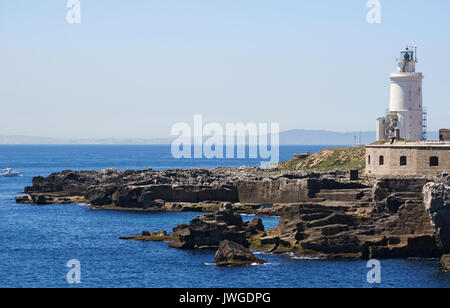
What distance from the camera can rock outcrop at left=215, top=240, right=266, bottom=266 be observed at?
151 ft

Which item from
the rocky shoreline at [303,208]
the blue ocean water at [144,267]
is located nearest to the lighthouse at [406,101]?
the rocky shoreline at [303,208]

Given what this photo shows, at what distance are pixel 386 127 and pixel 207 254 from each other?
149 ft

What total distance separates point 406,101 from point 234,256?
47.8 metres

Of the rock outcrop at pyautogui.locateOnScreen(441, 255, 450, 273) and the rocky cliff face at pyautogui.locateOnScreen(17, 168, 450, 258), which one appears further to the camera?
the rocky cliff face at pyautogui.locateOnScreen(17, 168, 450, 258)

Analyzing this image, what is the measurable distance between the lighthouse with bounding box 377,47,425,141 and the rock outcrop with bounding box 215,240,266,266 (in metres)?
44.4

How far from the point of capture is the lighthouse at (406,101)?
8769 cm

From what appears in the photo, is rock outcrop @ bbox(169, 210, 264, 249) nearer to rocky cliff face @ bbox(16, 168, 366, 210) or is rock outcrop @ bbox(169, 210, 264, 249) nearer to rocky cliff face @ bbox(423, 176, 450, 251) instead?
rocky cliff face @ bbox(423, 176, 450, 251)

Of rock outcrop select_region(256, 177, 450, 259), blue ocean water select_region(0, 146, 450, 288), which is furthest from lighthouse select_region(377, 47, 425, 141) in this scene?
rock outcrop select_region(256, 177, 450, 259)

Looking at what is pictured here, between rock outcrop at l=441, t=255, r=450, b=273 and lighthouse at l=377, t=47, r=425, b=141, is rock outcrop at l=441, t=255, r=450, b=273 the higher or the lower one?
the lower one

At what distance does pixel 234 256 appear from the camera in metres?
46.0

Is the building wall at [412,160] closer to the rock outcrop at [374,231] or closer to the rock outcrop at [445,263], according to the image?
the rock outcrop at [374,231]

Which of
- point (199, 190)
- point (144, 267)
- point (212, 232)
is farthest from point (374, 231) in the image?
point (199, 190)

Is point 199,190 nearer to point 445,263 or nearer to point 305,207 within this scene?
point 305,207

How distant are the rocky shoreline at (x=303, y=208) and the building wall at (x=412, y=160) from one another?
2389 mm
